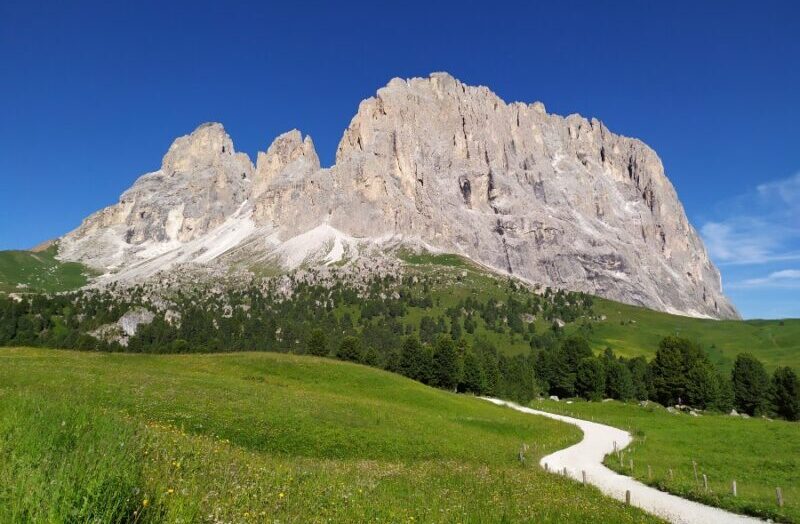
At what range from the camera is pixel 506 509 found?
17.0 meters

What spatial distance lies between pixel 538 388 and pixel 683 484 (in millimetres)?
99687

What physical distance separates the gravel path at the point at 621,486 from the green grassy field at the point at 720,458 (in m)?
1.09

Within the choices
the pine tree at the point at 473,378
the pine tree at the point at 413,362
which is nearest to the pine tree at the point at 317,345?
the pine tree at the point at 413,362

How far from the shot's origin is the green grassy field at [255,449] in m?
7.12

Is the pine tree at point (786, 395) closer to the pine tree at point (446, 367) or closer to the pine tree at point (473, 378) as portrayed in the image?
the pine tree at point (473, 378)

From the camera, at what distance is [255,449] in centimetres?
2847

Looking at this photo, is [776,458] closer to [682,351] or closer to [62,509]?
[62,509]

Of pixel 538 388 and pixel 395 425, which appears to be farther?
pixel 538 388

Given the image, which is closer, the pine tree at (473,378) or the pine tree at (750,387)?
the pine tree at (750,387)

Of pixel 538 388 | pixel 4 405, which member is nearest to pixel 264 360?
pixel 4 405

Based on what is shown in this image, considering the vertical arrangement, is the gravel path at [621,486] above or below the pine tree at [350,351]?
below

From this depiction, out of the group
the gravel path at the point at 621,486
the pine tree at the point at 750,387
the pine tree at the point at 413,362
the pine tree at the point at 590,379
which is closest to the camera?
the gravel path at the point at 621,486

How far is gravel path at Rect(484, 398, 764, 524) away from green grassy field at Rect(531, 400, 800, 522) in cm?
109

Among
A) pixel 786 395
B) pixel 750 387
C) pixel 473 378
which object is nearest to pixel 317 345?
pixel 473 378
